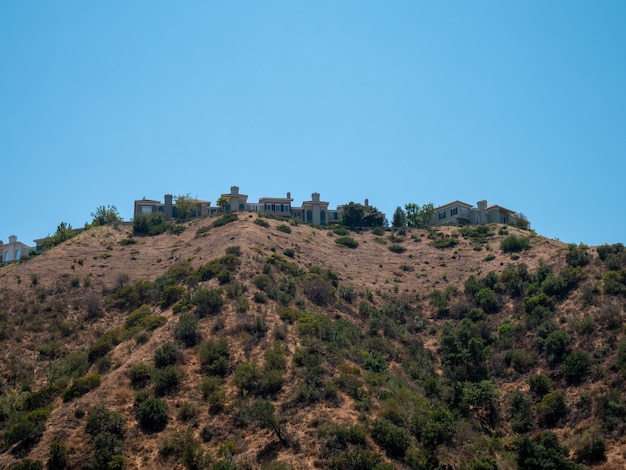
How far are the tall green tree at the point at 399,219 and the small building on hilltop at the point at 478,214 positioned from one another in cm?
665

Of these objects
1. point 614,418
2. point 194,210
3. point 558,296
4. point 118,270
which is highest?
point 194,210

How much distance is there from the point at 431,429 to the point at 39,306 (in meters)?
37.6

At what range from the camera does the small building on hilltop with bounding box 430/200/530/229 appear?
94.0m

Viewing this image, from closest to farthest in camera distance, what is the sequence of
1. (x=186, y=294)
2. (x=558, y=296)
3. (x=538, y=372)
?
(x=538, y=372), (x=186, y=294), (x=558, y=296)

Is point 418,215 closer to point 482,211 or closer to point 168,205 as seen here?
point 482,211

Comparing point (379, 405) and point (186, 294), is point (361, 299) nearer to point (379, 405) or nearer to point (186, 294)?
point (186, 294)

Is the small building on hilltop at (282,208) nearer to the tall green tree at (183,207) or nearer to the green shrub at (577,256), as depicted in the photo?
the tall green tree at (183,207)

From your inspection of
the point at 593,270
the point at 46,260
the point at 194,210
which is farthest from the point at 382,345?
the point at 194,210

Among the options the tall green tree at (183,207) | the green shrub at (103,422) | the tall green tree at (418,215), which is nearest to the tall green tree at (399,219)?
the tall green tree at (418,215)

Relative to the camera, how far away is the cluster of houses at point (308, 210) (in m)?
93.6

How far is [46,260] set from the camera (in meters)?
65.2

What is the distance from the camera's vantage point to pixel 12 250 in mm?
106438

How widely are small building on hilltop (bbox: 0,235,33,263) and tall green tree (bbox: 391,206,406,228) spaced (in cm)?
6352

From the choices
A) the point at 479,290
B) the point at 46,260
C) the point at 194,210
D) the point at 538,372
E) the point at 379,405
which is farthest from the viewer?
the point at 194,210
